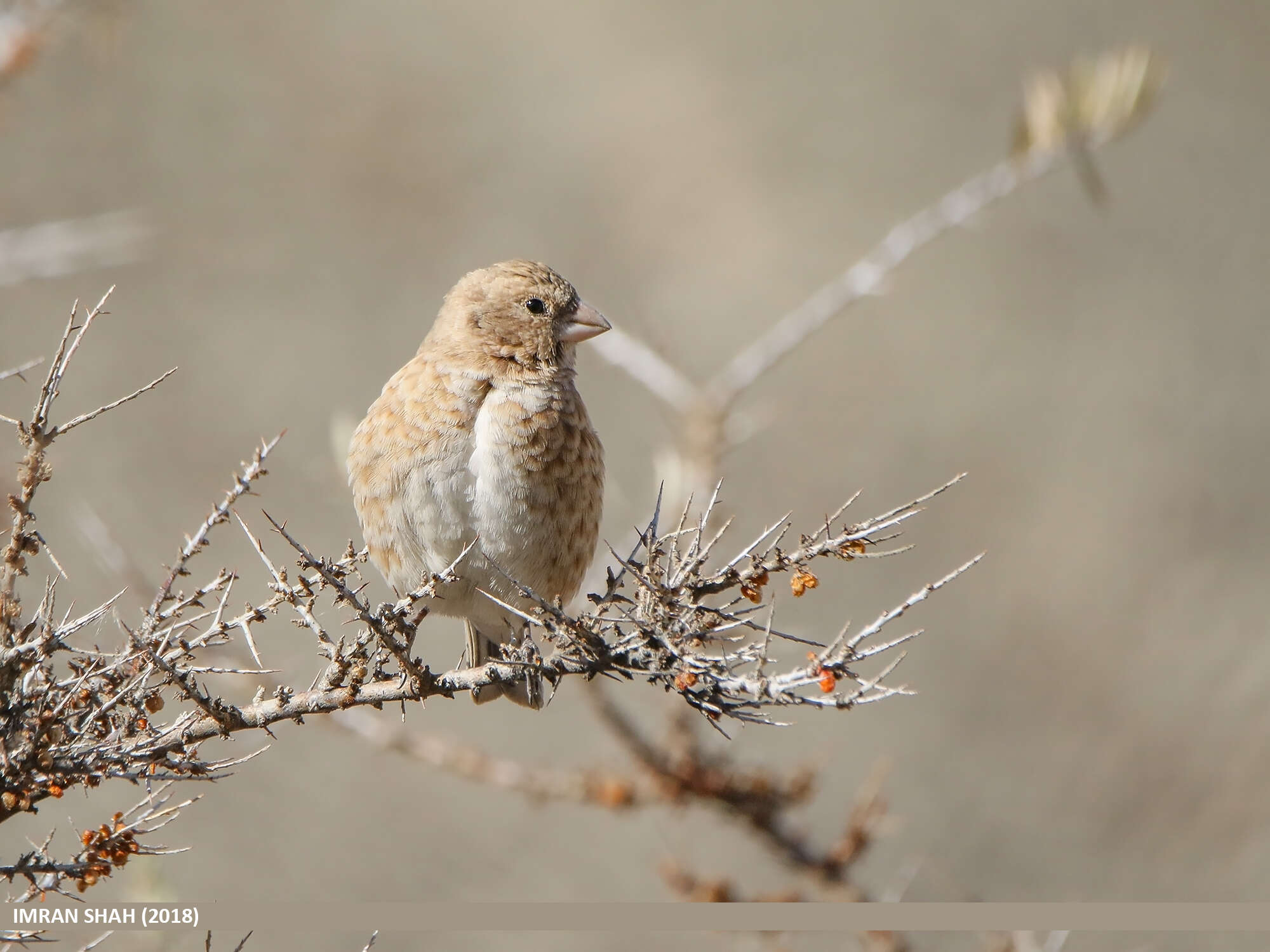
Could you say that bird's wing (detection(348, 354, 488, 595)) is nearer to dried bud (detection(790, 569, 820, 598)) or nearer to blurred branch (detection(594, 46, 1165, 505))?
blurred branch (detection(594, 46, 1165, 505))

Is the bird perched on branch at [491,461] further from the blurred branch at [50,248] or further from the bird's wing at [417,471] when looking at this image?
the blurred branch at [50,248]

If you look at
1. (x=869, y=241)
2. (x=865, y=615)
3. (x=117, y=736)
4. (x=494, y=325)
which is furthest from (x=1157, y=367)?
(x=117, y=736)

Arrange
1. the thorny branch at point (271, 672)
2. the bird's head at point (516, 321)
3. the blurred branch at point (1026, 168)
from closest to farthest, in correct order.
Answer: the thorny branch at point (271, 672), the blurred branch at point (1026, 168), the bird's head at point (516, 321)

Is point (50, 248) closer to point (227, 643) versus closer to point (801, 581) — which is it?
point (227, 643)

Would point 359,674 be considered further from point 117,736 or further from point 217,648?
point 217,648

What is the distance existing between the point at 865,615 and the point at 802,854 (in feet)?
19.2

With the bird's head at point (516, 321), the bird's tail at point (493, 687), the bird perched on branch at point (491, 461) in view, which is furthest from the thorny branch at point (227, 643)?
the bird's head at point (516, 321)

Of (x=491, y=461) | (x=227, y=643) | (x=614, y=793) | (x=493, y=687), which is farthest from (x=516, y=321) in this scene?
(x=227, y=643)

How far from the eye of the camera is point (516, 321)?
3908 millimetres

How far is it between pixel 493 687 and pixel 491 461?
636 mm

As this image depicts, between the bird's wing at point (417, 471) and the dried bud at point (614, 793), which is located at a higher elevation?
the bird's wing at point (417, 471)

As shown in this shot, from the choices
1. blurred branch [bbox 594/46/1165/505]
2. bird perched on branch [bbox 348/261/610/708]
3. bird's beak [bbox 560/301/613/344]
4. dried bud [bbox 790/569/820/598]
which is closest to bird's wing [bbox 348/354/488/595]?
bird perched on branch [bbox 348/261/610/708]

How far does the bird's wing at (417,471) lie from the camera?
356 cm

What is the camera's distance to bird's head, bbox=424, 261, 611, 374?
3.83m
